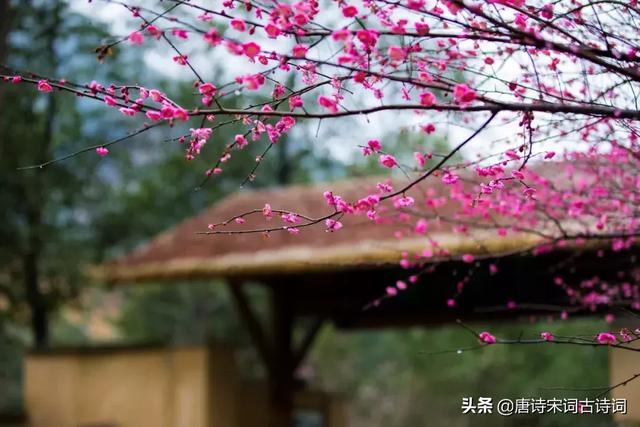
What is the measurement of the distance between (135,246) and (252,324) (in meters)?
2.82

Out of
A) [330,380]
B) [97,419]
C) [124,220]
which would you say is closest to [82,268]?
[124,220]

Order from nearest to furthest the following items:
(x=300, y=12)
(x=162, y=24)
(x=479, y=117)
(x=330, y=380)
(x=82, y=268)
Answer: (x=300, y=12) → (x=162, y=24) → (x=479, y=117) → (x=82, y=268) → (x=330, y=380)

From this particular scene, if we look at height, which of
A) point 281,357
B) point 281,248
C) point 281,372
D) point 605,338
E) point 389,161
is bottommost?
point 605,338

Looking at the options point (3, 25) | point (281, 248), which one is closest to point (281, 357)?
point (281, 248)

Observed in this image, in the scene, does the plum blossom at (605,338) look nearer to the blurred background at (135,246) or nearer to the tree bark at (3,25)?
the blurred background at (135,246)

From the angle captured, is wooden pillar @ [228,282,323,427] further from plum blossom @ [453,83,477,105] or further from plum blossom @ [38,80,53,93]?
plum blossom @ [453,83,477,105]

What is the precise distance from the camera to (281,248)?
518 cm

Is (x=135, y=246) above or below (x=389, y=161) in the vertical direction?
above

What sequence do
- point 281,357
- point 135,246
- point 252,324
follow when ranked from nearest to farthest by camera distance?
point 252,324 → point 281,357 → point 135,246

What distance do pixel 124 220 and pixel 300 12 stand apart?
21.7ft

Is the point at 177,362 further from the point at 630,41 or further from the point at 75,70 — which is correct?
the point at 630,41

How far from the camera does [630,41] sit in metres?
2.19

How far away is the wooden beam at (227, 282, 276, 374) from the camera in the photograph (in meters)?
5.77

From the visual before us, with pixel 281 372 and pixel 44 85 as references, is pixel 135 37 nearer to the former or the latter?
pixel 44 85
